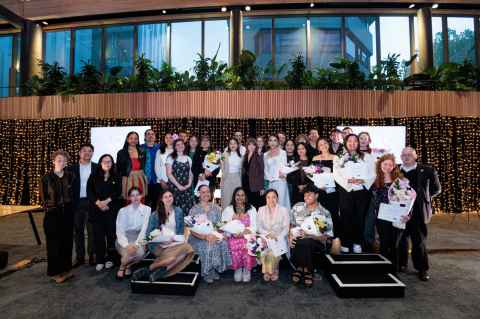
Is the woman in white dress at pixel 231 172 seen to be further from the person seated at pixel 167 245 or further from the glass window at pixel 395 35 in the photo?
the glass window at pixel 395 35

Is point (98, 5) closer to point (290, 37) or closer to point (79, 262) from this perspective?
point (290, 37)

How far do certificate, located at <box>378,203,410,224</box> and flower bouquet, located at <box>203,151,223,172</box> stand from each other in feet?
7.70

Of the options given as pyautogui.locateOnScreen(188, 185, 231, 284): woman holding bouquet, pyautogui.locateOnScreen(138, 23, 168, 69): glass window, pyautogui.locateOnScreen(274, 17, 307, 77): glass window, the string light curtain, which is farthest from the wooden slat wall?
pyautogui.locateOnScreen(188, 185, 231, 284): woman holding bouquet

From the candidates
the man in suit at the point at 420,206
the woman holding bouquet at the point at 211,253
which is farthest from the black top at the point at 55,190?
the man in suit at the point at 420,206

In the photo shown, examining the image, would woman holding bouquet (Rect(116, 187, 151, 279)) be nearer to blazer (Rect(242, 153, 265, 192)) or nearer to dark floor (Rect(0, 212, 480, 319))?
dark floor (Rect(0, 212, 480, 319))

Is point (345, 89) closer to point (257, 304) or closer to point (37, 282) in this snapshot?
point (257, 304)

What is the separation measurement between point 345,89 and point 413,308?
5673 mm

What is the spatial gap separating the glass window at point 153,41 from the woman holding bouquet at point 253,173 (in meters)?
7.49

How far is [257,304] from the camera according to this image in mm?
2930

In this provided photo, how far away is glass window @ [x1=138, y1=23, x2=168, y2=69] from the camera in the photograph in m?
10.8

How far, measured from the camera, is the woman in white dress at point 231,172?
15.4 ft

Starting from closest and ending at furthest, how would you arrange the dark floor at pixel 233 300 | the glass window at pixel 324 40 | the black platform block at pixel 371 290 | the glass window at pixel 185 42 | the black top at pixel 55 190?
the dark floor at pixel 233 300, the black platform block at pixel 371 290, the black top at pixel 55 190, the glass window at pixel 324 40, the glass window at pixel 185 42

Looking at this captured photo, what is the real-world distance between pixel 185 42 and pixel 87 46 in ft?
11.5

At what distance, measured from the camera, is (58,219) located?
3480mm
